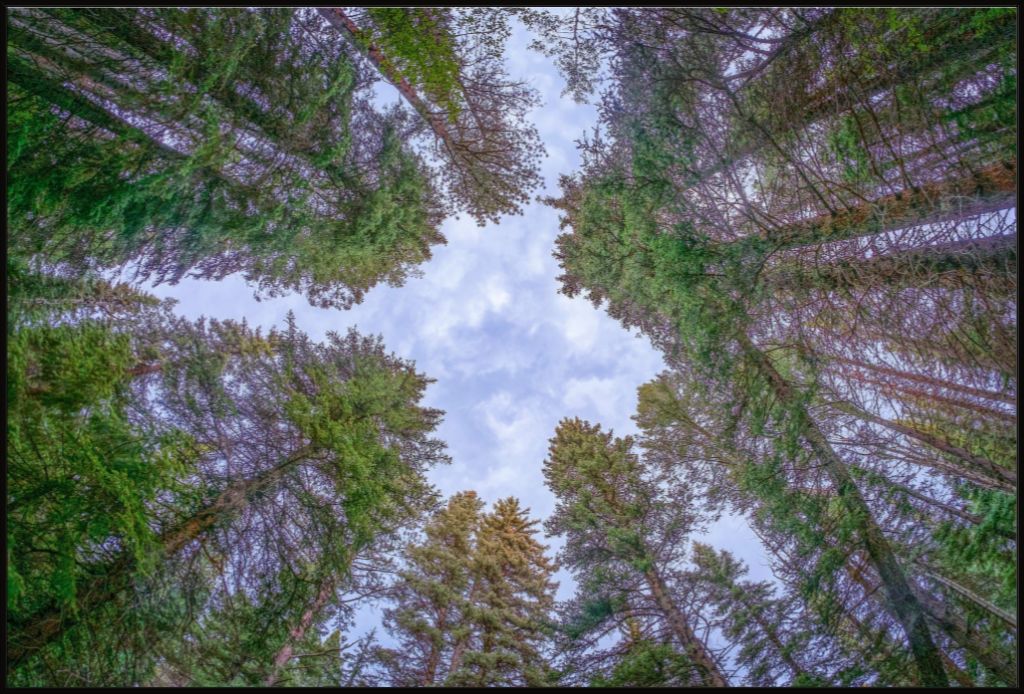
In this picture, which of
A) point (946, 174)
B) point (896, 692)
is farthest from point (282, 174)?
point (896, 692)

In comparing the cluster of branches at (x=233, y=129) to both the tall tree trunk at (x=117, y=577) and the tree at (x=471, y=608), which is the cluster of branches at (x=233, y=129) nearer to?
the tall tree trunk at (x=117, y=577)

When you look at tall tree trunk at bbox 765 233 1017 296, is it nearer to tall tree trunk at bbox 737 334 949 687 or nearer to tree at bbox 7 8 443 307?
tall tree trunk at bbox 737 334 949 687

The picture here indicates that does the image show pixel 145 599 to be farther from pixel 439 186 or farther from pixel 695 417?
pixel 695 417

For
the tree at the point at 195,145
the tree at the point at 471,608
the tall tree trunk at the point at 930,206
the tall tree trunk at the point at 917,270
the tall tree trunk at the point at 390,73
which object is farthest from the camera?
the tree at the point at 471,608

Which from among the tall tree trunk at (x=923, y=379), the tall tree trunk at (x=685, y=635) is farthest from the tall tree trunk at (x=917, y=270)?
the tall tree trunk at (x=685, y=635)

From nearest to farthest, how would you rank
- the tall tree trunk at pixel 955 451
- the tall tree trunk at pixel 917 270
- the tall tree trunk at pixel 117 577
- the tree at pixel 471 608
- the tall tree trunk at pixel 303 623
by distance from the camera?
1. the tall tree trunk at pixel 117 577
2. the tall tree trunk at pixel 917 270
3. the tall tree trunk at pixel 955 451
4. the tall tree trunk at pixel 303 623
5. the tree at pixel 471 608

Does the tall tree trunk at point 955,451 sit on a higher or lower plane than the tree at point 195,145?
lower

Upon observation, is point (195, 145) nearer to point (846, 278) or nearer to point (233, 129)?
point (233, 129)

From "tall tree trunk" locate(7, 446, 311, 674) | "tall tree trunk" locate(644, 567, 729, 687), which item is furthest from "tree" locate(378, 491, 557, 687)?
"tall tree trunk" locate(7, 446, 311, 674)
